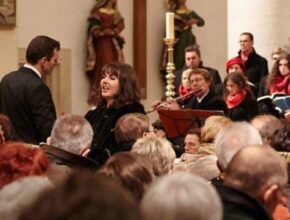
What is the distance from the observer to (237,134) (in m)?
3.83

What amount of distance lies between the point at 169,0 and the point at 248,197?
37.2ft

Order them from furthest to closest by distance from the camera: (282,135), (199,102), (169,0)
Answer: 1. (169,0)
2. (199,102)
3. (282,135)

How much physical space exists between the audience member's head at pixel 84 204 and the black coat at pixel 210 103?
6586mm

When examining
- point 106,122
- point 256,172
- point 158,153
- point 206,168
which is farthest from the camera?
point 106,122

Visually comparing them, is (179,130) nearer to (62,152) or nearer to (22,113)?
(22,113)

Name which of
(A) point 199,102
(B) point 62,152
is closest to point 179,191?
(B) point 62,152

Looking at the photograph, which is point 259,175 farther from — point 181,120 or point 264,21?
point 264,21

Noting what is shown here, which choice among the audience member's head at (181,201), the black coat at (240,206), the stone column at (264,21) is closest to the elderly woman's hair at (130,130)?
the black coat at (240,206)

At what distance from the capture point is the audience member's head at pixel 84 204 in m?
1.64

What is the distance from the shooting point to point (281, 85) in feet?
31.9

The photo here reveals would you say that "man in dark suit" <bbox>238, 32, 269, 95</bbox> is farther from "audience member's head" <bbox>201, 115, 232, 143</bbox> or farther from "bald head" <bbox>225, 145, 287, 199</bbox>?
"bald head" <bbox>225, 145, 287, 199</bbox>

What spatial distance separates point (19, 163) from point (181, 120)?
4.10m

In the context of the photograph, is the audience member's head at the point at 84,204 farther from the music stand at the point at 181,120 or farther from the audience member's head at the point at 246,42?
the audience member's head at the point at 246,42

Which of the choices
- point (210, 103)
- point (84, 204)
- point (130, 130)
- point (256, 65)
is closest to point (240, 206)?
point (84, 204)
